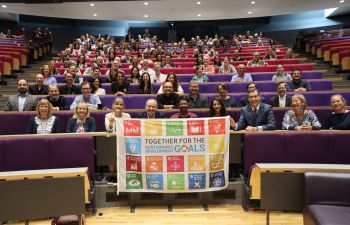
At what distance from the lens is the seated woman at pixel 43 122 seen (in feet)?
9.29

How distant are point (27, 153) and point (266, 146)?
167 cm

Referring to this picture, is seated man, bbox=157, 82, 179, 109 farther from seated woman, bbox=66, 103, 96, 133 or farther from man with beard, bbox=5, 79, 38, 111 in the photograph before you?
man with beard, bbox=5, 79, 38, 111

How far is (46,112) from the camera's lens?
2844mm

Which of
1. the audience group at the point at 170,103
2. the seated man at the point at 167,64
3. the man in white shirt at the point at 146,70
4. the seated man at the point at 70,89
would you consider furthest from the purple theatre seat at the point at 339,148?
the seated man at the point at 167,64

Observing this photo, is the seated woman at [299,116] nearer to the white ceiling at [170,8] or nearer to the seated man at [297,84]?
the seated man at [297,84]

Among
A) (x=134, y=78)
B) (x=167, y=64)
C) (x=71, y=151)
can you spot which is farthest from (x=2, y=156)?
(x=167, y=64)

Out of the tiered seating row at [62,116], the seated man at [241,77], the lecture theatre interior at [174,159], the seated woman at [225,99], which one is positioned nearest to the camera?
the lecture theatre interior at [174,159]

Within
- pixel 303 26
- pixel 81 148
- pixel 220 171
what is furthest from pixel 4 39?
pixel 303 26

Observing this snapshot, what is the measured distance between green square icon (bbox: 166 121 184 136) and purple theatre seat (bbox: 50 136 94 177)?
0.55 meters

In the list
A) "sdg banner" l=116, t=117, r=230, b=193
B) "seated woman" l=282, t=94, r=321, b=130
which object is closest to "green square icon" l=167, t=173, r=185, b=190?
"sdg banner" l=116, t=117, r=230, b=193

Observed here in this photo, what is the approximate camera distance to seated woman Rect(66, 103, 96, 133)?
2836 mm

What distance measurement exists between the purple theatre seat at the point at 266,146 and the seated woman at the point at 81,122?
1262 millimetres

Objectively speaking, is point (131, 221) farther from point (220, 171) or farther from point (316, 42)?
point (316, 42)

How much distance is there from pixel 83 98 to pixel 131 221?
1750 millimetres
